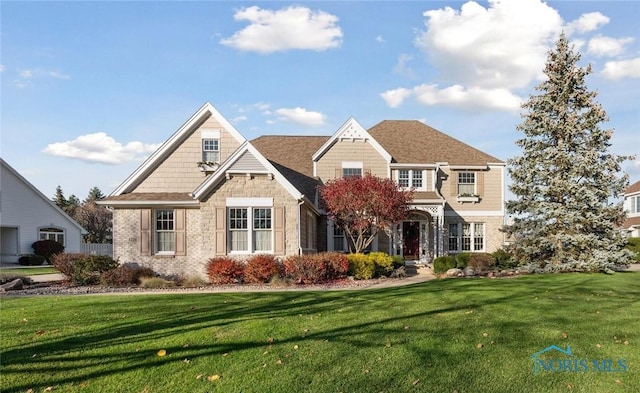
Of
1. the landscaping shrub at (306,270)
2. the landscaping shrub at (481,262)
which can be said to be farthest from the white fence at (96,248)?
the landscaping shrub at (481,262)

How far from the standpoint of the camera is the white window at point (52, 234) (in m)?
35.7

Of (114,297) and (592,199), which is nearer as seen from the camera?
(114,297)

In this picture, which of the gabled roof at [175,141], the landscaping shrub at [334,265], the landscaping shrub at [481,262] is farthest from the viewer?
the landscaping shrub at [481,262]

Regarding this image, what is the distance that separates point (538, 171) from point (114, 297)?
58.6ft

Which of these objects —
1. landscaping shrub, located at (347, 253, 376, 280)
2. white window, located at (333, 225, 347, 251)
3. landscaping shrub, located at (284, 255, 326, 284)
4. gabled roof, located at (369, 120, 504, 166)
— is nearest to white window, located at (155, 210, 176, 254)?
landscaping shrub, located at (284, 255, 326, 284)

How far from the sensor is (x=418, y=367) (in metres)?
5.95

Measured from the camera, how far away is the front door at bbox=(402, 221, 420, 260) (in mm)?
24547

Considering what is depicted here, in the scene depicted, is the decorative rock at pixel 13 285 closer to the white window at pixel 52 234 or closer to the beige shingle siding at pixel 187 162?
the beige shingle siding at pixel 187 162

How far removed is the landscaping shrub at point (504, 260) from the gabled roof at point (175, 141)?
44.3ft

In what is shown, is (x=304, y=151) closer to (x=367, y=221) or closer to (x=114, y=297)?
(x=367, y=221)

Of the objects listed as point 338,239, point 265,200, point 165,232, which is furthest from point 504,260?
point 165,232

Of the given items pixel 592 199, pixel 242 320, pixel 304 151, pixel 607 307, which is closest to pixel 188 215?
pixel 304 151

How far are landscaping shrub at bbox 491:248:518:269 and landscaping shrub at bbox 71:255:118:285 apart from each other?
1748 cm

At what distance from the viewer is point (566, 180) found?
20.1 metres
